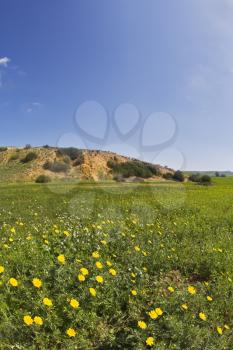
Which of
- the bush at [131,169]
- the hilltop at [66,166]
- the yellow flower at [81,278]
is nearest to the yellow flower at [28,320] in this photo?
the yellow flower at [81,278]

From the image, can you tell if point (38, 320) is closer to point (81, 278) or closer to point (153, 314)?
point (81, 278)

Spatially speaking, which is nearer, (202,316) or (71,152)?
(202,316)

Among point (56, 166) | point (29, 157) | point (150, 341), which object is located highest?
point (29, 157)

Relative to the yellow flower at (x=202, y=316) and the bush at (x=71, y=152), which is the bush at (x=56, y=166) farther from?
the yellow flower at (x=202, y=316)

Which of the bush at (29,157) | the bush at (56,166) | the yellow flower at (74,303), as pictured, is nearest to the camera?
the yellow flower at (74,303)

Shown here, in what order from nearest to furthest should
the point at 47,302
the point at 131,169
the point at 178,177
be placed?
the point at 47,302 < the point at 131,169 < the point at 178,177

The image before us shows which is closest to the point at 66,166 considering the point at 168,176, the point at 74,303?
the point at 168,176

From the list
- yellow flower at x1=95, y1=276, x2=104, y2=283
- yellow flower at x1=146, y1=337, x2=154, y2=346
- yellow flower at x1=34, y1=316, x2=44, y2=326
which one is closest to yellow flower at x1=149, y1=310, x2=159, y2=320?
yellow flower at x1=146, y1=337, x2=154, y2=346

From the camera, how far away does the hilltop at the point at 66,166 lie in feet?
196

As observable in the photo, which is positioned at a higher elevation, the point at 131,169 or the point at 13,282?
the point at 131,169

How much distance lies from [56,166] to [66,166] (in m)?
1.99

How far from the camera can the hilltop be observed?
196 ft

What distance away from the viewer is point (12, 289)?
4.75 metres

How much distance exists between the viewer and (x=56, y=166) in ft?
209
